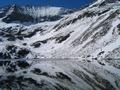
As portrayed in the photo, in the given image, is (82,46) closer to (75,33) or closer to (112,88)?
(75,33)

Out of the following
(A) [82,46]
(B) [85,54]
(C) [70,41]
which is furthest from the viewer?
(C) [70,41]

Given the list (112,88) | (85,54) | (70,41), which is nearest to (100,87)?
(112,88)

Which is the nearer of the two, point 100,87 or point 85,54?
point 100,87

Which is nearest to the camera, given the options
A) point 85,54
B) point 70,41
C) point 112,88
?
point 112,88

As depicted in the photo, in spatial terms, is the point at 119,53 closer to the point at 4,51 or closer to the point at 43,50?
the point at 43,50

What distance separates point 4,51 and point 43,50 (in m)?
25.5

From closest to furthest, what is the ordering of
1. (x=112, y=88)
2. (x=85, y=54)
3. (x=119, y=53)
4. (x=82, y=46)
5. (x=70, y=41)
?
(x=112, y=88) → (x=119, y=53) → (x=85, y=54) → (x=82, y=46) → (x=70, y=41)

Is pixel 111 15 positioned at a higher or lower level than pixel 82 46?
higher

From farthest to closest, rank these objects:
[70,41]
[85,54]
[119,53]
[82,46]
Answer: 1. [70,41]
2. [82,46]
3. [85,54]
4. [119,53]

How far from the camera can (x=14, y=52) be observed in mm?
193125

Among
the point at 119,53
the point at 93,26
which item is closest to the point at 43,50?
the point at 93,26

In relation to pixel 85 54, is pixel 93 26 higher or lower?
higher

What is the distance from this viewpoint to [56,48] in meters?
187

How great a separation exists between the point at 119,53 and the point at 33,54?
69.4 meters
